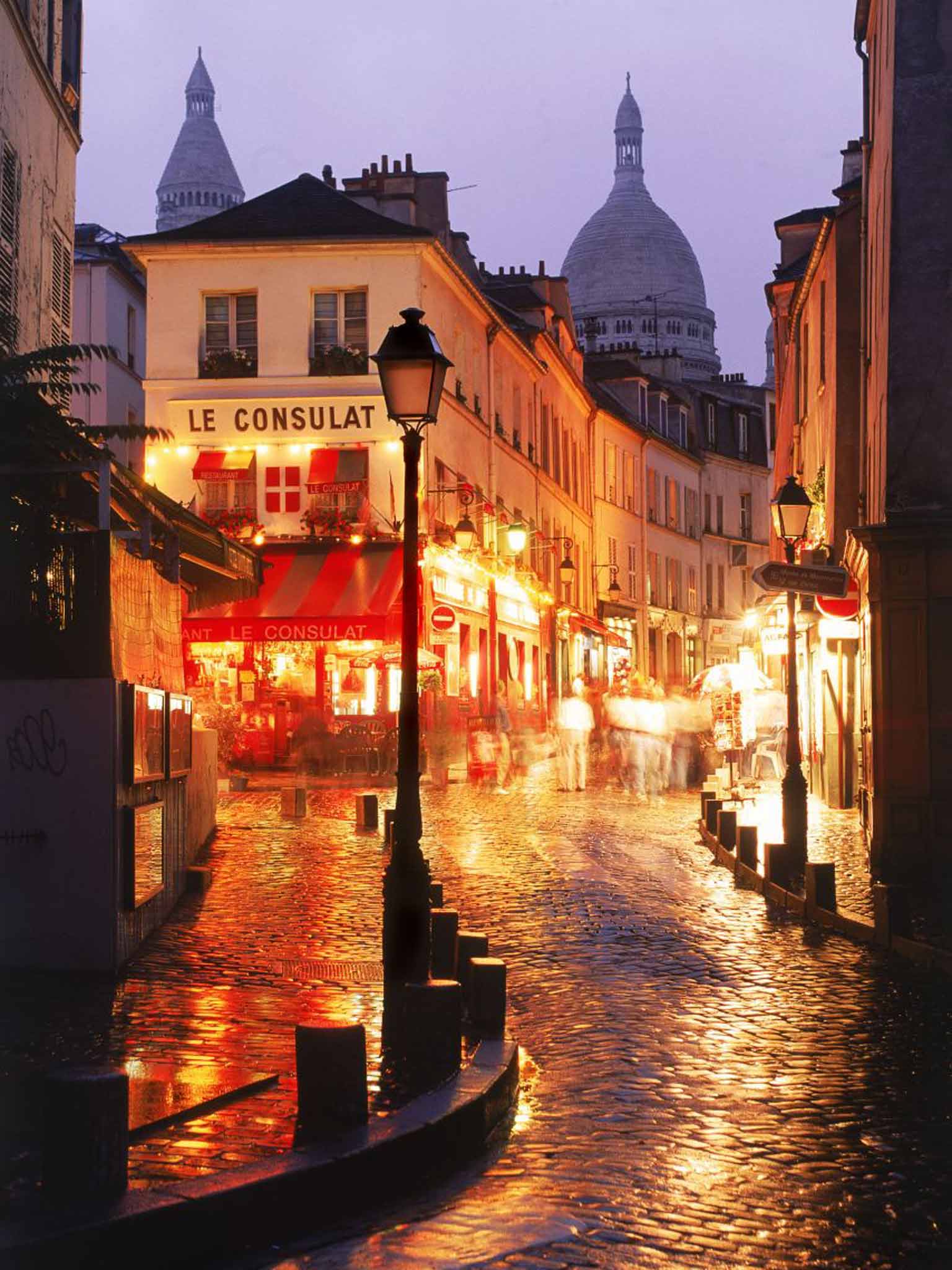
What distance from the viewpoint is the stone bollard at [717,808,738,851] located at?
17.4 metres

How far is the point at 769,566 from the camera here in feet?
50.9

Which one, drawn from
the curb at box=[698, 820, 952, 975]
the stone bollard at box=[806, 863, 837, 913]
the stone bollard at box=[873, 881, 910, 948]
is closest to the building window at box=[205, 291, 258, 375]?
the curb at box=[698, 820, 952, 975]

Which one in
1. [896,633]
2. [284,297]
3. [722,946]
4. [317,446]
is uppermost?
[284,297]

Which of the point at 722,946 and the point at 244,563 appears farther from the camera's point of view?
the point at 244,563

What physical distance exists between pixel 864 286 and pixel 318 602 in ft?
47.4

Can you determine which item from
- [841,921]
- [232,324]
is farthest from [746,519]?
[841,921]

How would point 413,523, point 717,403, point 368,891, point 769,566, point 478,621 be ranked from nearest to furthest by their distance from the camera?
point 413,523 → point 368,891 → point 769,566 → point 478,621 → point 717,403

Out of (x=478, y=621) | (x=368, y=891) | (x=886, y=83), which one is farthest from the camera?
(x=478, y=621)

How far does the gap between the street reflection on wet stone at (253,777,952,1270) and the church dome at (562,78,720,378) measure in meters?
138

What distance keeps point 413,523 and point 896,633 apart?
761cm

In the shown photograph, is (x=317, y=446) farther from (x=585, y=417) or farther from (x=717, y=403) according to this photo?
(x=717, y=403)

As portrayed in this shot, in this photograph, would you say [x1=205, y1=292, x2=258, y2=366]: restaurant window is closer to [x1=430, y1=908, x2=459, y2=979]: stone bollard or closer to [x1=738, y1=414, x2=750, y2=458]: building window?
[x1=430, y1=908, x2=459, y2=979]: stone bollard

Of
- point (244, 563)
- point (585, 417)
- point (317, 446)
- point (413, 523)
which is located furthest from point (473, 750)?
point (585, 417)

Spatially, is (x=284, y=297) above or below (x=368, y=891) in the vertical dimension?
above
